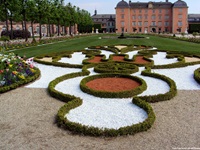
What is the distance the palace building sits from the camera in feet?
254

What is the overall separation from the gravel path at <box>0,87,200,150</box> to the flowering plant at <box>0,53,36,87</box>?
1595 millimetres

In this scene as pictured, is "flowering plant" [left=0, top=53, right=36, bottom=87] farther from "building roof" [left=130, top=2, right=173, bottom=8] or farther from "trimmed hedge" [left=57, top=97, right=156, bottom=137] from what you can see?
"building roof" [left=130, top=2, right=173, bottom=8]

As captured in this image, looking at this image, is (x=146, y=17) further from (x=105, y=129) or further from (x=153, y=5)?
(x=105, y=129)

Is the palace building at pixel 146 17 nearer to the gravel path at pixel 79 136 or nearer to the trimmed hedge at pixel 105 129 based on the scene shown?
the gravel path at pixel 79 136

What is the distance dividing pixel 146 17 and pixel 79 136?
7878 cm

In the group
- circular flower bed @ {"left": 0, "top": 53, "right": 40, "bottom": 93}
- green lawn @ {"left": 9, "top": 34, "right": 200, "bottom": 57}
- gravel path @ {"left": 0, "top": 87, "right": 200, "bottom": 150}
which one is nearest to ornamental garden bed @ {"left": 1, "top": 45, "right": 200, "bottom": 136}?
gravel path @ {"left": 0, "top": 87, "right": 200, "bottom": 150}

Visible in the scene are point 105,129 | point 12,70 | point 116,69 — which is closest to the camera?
point 105,129

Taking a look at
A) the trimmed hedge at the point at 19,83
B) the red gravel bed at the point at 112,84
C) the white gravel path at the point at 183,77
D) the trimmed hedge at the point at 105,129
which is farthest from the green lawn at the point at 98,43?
the trimmed hedge at the point at 105,129

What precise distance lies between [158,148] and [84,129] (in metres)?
1.46

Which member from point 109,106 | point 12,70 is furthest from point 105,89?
point 12,70

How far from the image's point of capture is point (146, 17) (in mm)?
79125

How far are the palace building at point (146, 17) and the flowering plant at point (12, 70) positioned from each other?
7101cm

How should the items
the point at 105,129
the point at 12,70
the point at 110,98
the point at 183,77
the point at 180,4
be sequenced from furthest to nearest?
the point at 180,4
the point at 183,77
the point at 12,70
the point at 110,98
the point at 105,129

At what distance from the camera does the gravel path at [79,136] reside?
4324mm
